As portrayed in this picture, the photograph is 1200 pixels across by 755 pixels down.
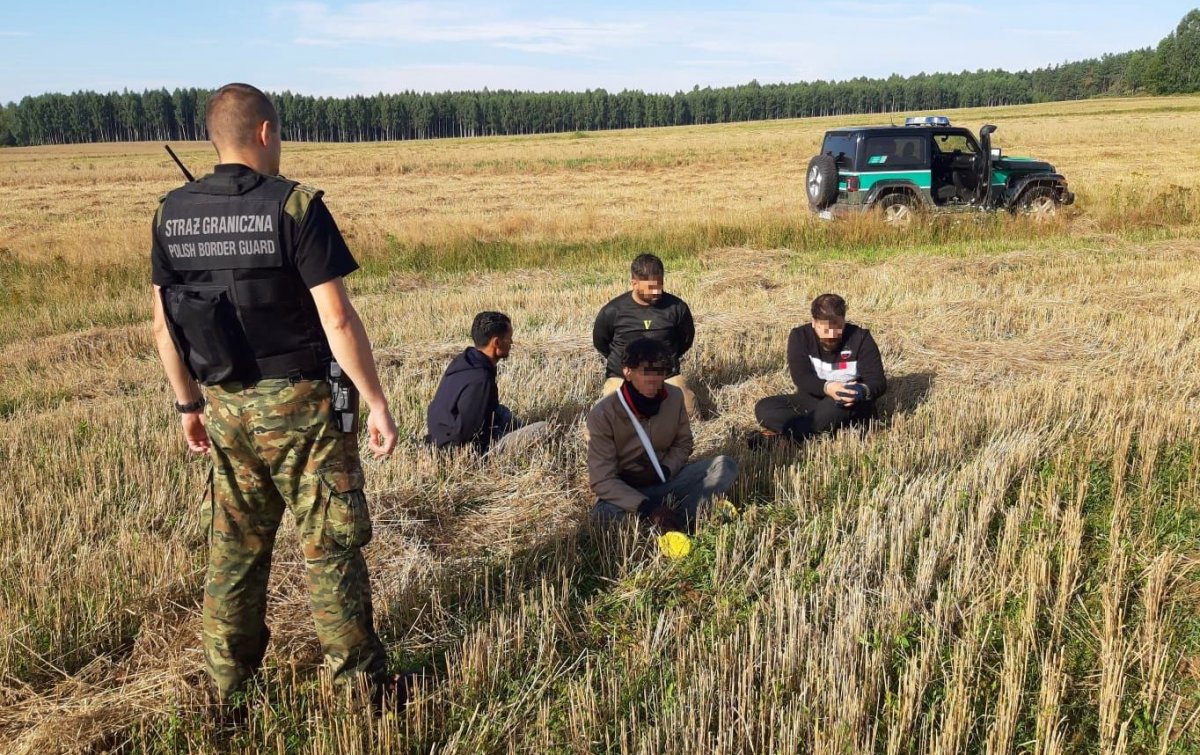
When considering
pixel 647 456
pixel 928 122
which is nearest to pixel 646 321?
pixel 647 456

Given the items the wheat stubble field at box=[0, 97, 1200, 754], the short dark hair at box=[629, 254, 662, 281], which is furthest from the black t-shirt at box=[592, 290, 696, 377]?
the wheat stubble field at box=[0, 97, 1200, 754]

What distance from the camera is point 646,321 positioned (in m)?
6.27

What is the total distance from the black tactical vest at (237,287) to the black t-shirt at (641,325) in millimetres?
3688

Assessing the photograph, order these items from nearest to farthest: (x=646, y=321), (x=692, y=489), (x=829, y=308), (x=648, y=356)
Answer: (x=648, y=356)
(x=692, y=489)
(x=829, y=308)
(x=646, y=321)

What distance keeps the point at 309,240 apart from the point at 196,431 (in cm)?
98

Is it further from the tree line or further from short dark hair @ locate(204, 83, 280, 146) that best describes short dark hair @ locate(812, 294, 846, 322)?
the tree line

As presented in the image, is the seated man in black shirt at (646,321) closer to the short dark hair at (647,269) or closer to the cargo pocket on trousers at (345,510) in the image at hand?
the short dark hair at (647,269)

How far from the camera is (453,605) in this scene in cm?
375

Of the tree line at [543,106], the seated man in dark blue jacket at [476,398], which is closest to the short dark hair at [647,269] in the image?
the seated man in dark blue jacket at [476,398]

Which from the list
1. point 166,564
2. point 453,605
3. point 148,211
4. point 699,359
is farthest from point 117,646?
point 148,211

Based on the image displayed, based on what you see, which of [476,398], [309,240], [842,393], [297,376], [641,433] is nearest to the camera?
[309,240]

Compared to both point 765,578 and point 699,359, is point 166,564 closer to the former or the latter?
point 765,578

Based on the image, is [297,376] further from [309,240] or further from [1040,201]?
[1040,201]

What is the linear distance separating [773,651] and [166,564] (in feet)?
8.69
